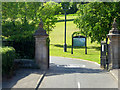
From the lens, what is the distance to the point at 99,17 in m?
33.9

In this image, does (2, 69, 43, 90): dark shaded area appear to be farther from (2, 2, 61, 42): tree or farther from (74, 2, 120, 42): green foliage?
(74, 2, 120, 42): green foliage

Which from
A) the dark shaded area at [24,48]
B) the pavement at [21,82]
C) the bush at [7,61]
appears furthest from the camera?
the dark shaded area at [24,48]

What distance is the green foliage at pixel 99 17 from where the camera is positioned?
3253cm

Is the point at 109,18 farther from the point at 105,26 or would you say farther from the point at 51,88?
the point at 51,88

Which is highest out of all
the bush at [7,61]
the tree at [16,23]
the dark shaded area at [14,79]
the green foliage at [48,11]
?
the green foliage at [48,11]

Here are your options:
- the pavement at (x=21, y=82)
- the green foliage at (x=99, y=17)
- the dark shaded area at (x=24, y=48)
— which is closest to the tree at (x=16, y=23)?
the dark shaded area at (x=24, y=48)

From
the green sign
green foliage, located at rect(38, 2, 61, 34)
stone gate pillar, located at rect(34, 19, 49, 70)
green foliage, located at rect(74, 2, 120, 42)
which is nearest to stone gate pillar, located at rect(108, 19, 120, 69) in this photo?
stone gate pillar, located at rect(34, 19, 49, 70)

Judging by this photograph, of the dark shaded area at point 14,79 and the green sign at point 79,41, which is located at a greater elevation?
the green sign at point 79,41

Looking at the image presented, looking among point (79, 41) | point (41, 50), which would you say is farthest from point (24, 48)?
point (79, 41)

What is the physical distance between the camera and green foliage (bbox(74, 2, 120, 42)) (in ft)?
107

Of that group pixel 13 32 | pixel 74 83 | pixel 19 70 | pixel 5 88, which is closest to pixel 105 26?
pixel 13 32

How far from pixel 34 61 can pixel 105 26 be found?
19247 millimetres

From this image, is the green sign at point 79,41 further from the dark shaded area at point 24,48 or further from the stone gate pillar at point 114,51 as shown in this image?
the stone gate pillar at point 114,51

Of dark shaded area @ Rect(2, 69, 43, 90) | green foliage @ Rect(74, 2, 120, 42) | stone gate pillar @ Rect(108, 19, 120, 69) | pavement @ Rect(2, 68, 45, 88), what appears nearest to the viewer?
pavement @ Rect(2, 68, 45, 88)
